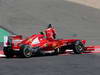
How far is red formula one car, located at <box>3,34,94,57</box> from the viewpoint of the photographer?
16.7 metres

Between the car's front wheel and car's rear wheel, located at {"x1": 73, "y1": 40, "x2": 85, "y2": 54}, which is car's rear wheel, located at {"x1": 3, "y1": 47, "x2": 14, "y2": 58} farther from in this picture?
car's rear wheel, located at {"x1": 73, "y1": 40, "x2": 85, "y2": 54}

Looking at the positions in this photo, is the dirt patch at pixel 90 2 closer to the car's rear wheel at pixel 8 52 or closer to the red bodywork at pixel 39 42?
the red bodywork at pixel 39 42

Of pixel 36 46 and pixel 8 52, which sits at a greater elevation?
pixel 36 46

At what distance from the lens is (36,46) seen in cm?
1716

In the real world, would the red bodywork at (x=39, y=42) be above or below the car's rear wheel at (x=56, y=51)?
above

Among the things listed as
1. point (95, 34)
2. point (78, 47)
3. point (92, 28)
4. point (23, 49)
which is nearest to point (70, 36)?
point (95, 34)

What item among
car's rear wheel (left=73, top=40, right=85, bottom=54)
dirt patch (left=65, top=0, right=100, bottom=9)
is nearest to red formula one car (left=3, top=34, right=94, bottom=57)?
car's rear wheel (left=73, top=40, right=85, bottom=54)

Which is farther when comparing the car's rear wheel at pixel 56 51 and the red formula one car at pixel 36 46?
the car's rear wheel at pixel 56 51

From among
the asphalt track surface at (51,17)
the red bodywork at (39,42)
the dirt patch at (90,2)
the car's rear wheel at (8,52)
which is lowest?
the car's rear wheel at (8,52)

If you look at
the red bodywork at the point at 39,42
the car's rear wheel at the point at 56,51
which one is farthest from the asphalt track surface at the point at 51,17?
the red bodywork at the point at 39,42

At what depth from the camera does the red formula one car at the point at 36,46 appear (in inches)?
658

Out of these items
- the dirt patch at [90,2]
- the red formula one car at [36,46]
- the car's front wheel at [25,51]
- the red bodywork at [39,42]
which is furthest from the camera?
the dirt patch at [90,2]

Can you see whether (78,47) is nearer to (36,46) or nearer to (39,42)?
(39,42)

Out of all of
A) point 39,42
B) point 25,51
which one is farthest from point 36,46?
point 25,51
